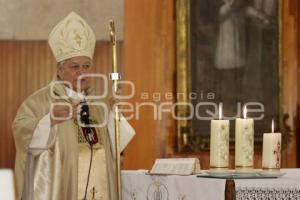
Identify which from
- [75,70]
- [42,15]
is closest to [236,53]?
[42,15]

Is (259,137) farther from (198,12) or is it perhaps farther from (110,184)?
(110,184)

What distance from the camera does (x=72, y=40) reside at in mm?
4105

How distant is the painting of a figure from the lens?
6371 mm

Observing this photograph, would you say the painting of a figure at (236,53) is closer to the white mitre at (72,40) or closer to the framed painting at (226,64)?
the framed painting at (226,64)

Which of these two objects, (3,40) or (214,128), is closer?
(214,128)

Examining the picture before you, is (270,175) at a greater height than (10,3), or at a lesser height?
lesser

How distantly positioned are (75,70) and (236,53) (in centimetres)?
287

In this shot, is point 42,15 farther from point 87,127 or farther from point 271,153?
point 271,153

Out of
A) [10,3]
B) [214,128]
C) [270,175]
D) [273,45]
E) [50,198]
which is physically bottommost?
[50,198]

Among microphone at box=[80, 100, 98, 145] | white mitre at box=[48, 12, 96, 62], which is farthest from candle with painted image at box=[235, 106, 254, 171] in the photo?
white mitre at box=[48, 12, 96, 62]

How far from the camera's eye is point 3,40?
6.56 m

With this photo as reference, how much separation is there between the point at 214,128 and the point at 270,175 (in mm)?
271

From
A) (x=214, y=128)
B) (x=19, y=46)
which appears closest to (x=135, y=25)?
(x=19, y=46)

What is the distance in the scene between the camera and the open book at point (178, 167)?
258 cm
